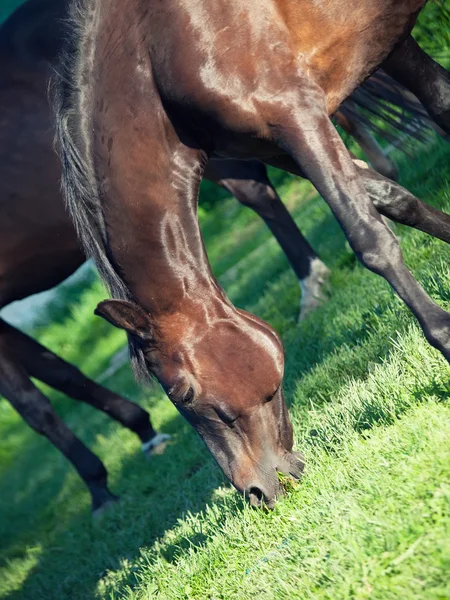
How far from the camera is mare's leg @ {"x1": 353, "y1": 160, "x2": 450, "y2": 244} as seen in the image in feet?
14.0

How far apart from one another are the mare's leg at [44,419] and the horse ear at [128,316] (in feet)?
10.2

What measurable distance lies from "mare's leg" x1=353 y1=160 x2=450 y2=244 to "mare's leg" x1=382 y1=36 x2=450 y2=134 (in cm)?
85

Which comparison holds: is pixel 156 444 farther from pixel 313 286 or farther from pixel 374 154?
pixel 374 154

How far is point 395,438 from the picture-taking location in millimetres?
3352

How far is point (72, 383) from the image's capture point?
7324 mm

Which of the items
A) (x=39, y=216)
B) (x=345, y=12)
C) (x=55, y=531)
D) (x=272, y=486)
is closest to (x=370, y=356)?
(x=272, y=486)

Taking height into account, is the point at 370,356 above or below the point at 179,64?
below

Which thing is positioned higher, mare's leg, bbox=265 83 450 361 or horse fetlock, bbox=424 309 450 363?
mare's leg, bbox=265 83 450 361

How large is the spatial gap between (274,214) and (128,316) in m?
3.54

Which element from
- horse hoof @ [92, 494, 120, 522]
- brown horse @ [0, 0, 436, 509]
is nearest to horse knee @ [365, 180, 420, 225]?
brown horse @ [0, 0, 436, 509]

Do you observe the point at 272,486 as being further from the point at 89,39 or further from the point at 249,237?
the point at 249,237

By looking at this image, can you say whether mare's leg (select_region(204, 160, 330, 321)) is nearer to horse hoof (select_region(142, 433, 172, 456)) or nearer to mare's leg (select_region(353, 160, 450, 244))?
horse hoof (select_region(142, 433, 172, 456))

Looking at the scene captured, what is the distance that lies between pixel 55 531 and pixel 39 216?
8.51 ft

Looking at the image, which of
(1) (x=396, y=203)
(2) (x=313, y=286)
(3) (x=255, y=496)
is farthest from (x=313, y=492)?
(2) (x=313, y=286)
